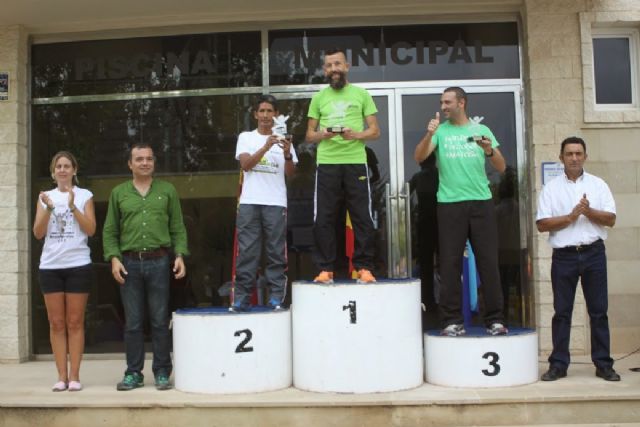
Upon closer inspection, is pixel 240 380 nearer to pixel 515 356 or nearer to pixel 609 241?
pixel 515 356

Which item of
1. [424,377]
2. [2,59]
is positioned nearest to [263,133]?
[424,377]

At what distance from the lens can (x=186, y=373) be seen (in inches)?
172

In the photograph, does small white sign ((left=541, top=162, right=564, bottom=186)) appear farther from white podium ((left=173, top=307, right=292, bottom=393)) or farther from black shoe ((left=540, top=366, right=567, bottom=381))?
white podium ((left=173, top=307, right=292, bottom=393))

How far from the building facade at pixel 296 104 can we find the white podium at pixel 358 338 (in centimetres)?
186

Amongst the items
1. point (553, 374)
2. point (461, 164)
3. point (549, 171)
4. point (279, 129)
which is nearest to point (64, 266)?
point (279, 129)

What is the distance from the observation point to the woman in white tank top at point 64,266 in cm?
441

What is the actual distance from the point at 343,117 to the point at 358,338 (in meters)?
1.55

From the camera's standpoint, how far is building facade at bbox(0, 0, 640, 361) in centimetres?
591

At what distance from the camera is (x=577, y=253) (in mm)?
4516

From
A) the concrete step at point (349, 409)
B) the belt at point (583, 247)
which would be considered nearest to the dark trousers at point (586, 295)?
the belt at point (583, 247)

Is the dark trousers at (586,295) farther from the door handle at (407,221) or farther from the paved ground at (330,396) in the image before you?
the door handle at (407,221)

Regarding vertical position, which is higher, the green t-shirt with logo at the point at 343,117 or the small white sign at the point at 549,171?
the green t-shirt with logo at the point at 343,117

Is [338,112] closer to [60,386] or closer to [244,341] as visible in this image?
[244,341]

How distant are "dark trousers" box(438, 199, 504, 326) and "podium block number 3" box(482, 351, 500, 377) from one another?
0.32 m
